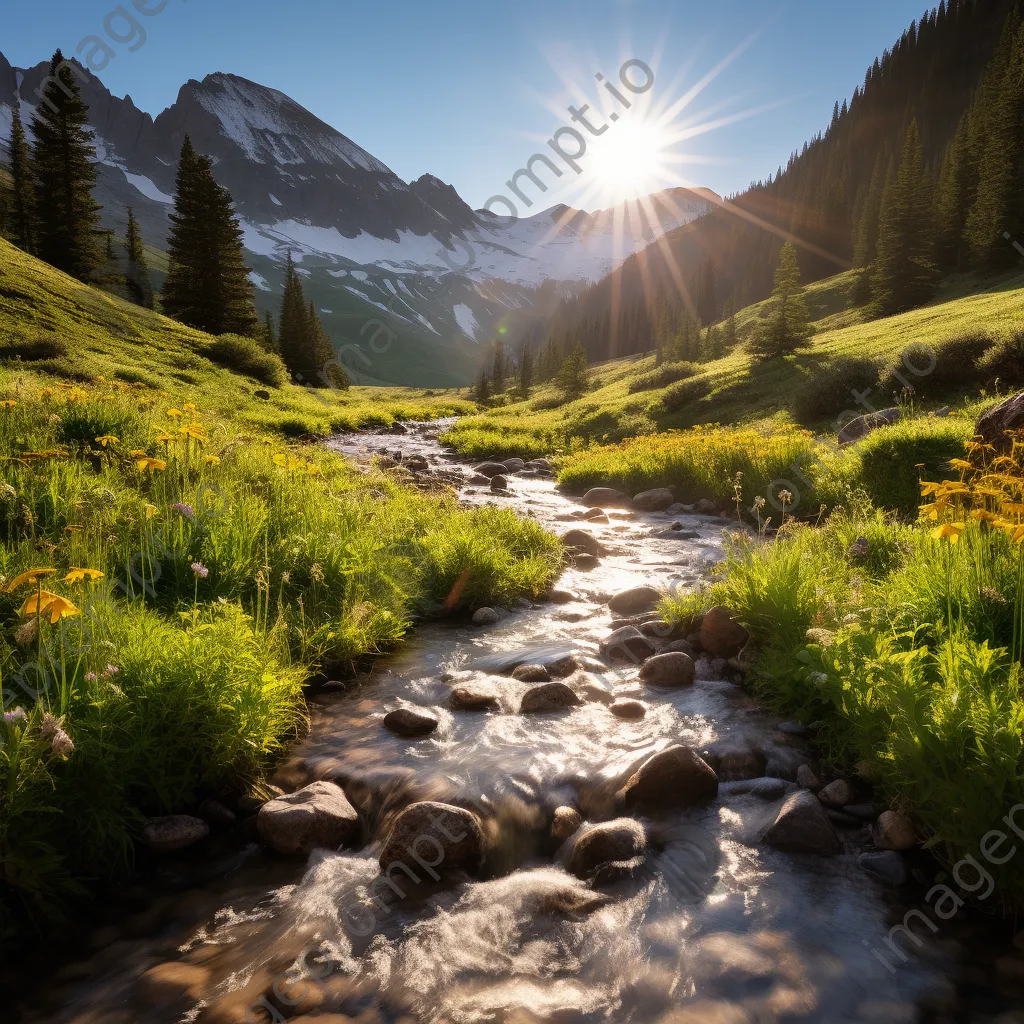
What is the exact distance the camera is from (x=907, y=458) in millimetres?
10969

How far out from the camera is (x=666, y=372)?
43344 mm

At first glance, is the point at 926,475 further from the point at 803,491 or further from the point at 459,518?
the point at 459,518

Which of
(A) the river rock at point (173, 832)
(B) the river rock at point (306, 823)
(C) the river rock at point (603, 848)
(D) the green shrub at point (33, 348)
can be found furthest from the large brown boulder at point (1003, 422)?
(D) the green shrub at point (33, 348)

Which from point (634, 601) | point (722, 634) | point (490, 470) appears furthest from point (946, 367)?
point (722, 634)

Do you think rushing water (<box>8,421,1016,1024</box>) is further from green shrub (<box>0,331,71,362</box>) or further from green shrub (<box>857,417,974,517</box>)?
green shrub (<box>0,331,71,362</box>)

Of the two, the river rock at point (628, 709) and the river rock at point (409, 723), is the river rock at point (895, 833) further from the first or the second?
the river rock at point (409, 723)

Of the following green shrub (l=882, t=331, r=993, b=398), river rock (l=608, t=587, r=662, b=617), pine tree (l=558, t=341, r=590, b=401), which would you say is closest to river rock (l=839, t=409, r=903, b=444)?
green shrub (l=882, t=331, r=993, b=398)

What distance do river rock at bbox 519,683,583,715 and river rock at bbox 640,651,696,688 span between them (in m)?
0.78

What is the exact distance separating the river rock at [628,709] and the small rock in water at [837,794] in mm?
1573

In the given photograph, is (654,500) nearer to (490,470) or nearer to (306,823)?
(490,470)

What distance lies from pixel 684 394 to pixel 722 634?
27.6 m

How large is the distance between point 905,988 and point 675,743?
2.04 m

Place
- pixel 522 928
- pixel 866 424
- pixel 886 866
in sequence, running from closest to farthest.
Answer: pixel 522 928
pixel 886 866
pixel 866 424

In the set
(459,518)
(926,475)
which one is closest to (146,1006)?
(459,518)
